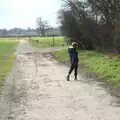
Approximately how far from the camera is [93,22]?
45375 mm

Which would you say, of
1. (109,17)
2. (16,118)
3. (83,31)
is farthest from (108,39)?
(16,118)

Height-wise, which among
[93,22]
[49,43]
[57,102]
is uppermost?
[93,22]

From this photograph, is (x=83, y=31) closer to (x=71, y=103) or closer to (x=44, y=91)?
(x=44, y=91)

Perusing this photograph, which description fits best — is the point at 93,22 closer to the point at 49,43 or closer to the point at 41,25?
the point at 49,43

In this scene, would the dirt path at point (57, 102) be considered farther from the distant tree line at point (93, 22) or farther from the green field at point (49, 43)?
the green field at point (49, 43)

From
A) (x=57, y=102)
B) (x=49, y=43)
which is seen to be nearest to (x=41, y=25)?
(x=49, y=43)

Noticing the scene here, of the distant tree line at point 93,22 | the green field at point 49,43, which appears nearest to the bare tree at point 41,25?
the green field at point 49,43

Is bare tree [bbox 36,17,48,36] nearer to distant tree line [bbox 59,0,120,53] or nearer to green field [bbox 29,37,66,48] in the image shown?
green field [bbox 29,37,66,48]

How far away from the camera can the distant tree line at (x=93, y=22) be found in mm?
37469

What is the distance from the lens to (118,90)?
48.6ft

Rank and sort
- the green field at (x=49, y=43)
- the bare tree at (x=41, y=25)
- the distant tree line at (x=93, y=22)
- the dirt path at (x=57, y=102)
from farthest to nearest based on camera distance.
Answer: the bare tree at (x=41, y=25)
the green field at (x=49, y=43)
the distant tree line at (x=93, y=22)
the dirt path at (x=57, y=102)

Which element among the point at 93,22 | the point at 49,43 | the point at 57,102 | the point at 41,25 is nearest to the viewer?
the point at 57,102

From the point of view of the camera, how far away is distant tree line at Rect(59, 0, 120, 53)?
37469 millimetres

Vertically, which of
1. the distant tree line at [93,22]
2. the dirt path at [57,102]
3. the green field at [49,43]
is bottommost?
the green field at [49,43]
